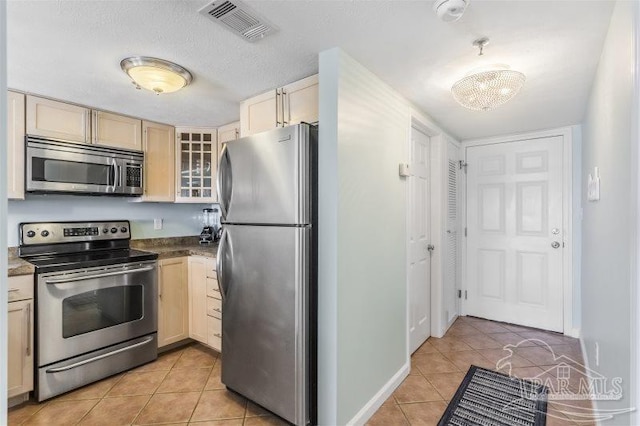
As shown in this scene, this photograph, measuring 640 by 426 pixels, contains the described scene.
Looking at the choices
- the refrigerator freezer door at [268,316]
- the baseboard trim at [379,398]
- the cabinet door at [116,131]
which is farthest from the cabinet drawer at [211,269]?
the baseboard trim at [379,398]

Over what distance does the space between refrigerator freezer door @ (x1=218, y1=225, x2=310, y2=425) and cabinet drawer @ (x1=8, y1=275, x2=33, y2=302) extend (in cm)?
125

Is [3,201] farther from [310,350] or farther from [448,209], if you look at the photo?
[448,209]

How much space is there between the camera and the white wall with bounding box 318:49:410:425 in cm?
173

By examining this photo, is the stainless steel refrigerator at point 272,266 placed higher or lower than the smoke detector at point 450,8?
lower

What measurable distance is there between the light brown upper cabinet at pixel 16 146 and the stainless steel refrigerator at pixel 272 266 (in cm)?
154

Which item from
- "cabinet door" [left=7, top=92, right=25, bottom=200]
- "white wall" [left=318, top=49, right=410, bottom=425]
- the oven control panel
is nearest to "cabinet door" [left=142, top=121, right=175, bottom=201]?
the oven control panel

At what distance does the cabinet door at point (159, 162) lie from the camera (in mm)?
3045

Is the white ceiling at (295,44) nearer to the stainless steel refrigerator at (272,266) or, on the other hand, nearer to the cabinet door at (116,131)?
the cabinet door at (116,131)

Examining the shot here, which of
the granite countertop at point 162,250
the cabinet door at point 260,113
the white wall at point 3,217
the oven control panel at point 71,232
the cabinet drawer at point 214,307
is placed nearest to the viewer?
the white wall at point 3,217

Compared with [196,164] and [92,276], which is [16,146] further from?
[196,164]

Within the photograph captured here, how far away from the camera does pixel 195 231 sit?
369 centimetres

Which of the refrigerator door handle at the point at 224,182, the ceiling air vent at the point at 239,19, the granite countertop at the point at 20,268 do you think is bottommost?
the granite countertop at the point at 20,268

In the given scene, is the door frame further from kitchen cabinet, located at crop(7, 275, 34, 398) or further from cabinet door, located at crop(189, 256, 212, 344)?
kitchen cabinet, located at crop(7, 275, 34, 398)

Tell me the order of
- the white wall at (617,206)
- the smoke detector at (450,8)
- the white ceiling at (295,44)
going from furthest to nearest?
the white ceiling at (295,44) → the smoke detector at (450,8) → the white wall at (617,206)
